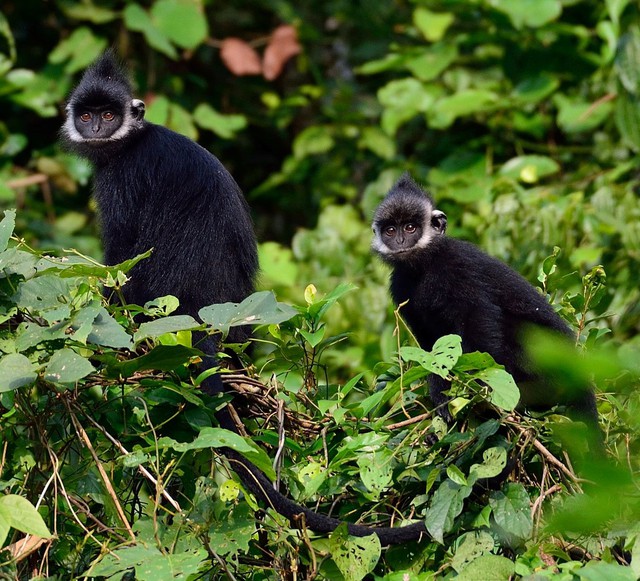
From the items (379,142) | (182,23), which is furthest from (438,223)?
(182,23)

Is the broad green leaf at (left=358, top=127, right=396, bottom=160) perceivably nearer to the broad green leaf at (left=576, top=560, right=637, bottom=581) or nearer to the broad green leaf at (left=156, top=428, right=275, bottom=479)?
the broad green leaf at (left=156, top=428, right=275, bottom=479)

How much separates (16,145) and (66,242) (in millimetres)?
768

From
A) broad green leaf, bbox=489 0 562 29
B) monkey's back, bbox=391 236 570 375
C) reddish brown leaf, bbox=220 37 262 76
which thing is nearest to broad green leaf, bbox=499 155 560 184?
broad green leaf, bbox=489 0 562 29

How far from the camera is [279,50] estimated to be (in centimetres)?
753

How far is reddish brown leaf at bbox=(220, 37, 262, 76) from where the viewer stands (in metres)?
7.45

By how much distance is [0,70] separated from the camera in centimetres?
661

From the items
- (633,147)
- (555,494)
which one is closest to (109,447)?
(555,494)

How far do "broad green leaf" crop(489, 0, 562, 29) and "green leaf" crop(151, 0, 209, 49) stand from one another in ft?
7.22

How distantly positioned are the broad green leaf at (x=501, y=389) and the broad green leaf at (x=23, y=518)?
101 centimetres

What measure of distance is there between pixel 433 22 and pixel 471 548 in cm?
543

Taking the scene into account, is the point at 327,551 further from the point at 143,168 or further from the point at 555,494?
the point at 143,168

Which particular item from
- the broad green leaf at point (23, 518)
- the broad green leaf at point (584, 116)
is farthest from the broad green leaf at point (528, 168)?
the broad green leaf at point (23, 518)

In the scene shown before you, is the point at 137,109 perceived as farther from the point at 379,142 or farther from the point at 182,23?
the point at 379,142

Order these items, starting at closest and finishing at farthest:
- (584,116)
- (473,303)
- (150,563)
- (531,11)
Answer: (150,563)
(473,303)
(531,11)
(584,116)
